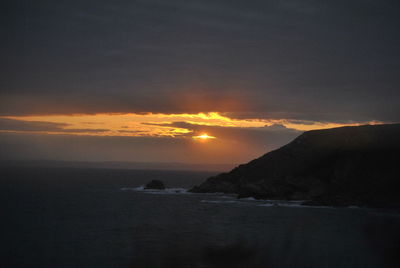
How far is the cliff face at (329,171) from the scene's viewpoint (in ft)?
321

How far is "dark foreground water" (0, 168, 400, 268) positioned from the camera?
4100cm

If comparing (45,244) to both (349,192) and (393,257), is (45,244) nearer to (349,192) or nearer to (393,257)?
(393,257)

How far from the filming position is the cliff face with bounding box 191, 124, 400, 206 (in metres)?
97.9

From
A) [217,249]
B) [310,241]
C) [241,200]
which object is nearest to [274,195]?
[241,200]

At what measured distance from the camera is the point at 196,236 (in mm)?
54562

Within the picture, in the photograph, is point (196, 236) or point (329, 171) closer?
point (196, 236)

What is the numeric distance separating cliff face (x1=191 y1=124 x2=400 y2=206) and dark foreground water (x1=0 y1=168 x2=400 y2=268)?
48.1 feet

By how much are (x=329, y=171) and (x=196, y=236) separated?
6522 cm

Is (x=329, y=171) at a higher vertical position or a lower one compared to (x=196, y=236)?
higher

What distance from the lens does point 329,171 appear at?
110 meters

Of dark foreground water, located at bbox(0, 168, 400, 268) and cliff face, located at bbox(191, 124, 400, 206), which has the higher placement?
cliff face, located at bbox(191, 124, 400, 206)

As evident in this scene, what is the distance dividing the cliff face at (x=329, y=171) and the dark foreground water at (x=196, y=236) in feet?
48.1

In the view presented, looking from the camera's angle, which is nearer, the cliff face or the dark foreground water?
the dark foreground water

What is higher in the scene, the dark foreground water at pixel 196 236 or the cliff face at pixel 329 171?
the cliff face at pixel 329 171
